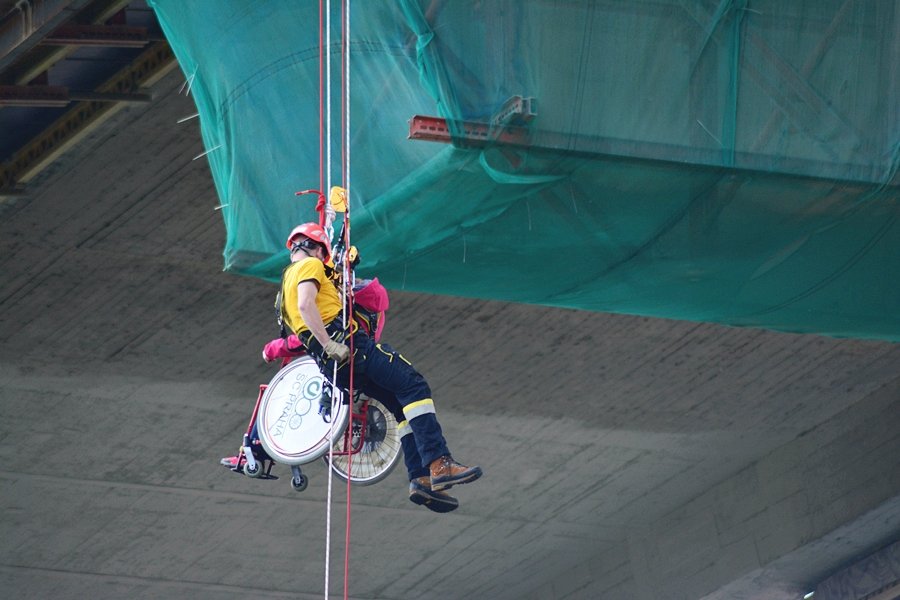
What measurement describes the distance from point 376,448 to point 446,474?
2.70 feet

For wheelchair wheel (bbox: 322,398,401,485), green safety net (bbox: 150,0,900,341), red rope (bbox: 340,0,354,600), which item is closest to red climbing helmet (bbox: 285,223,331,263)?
red rope (bbox: 340,0,354,600)

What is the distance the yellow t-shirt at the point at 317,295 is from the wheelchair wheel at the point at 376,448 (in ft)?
2.85

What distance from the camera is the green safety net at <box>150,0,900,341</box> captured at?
1518 cm

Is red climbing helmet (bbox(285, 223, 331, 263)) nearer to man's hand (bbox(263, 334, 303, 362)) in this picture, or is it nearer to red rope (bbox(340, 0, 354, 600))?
red rope (bbox(340, 0, 354, 600))

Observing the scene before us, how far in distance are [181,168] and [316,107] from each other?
547 cm

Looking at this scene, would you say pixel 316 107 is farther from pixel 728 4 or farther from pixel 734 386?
pixel 734 386

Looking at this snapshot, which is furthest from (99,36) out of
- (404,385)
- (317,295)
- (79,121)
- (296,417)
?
(404,385)

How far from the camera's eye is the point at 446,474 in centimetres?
1367

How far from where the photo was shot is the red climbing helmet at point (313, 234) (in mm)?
13523

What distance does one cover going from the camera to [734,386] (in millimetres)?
26359

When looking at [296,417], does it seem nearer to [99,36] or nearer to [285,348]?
[285,348]

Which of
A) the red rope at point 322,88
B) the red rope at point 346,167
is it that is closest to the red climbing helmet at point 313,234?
the red rope at point 346,167

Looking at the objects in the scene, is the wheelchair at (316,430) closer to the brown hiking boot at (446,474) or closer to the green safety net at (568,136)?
the brown hiking boot at (446,474)

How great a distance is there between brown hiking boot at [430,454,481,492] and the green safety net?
2445 mm
